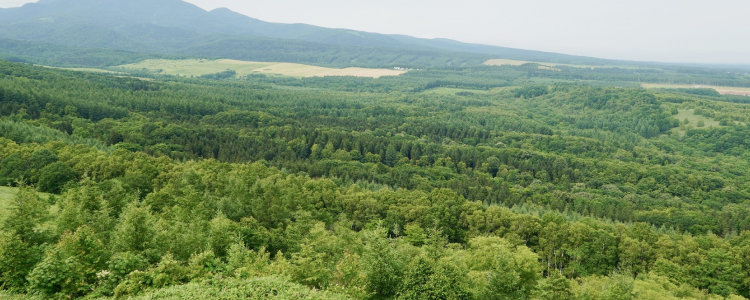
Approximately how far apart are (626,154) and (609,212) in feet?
215

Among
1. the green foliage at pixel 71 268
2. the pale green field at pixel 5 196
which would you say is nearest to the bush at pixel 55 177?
the pale green field at pixel 5 196

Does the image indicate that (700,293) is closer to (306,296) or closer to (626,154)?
(306,296)

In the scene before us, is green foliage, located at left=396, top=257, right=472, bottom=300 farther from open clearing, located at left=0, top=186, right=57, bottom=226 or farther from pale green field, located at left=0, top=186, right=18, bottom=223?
pale green field, located at left=0, top=186, right=18, bottom=223

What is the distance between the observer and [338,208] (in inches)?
2489

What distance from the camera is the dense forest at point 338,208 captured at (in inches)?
1153

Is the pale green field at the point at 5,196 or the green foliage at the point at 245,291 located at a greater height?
the green foliage at the point at 245,291

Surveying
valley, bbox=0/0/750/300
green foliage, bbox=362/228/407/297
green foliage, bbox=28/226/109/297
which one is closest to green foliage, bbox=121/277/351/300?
valley, bbox=0/0/750/300

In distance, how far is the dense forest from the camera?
29.3 m

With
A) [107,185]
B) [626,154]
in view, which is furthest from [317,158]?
[626,154]

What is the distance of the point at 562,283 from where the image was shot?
35219 mm

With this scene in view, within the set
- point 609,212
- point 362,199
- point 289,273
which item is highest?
point 289,273

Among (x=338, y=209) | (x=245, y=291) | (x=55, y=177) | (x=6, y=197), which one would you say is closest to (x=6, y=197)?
(x=6, y=197)

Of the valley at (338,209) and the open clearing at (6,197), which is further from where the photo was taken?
the open clearing at (6,197)

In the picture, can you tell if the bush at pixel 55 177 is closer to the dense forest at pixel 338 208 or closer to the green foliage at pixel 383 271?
the dense forest at pixel 338 208
